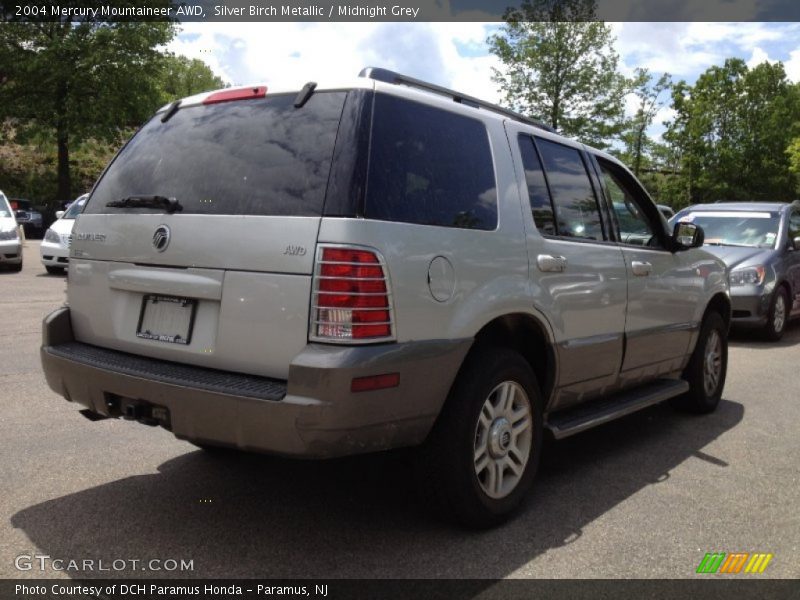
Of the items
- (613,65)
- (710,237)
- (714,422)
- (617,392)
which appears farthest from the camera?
(613,65)

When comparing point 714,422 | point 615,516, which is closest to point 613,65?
point 714,422

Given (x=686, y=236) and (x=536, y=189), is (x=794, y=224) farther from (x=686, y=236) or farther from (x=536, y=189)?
(x=536, y=189)

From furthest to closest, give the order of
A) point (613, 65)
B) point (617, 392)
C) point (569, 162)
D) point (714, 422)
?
point (613, 65)
point (714, 422)
point (617, 392)
point (569, 162)

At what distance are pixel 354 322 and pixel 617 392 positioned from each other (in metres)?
2.57

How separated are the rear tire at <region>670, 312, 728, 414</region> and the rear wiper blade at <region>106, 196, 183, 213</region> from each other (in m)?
4.07

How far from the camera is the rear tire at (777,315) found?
390 inches

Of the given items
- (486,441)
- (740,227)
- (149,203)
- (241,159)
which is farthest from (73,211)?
(486,441)

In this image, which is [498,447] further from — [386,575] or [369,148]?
[369,148]

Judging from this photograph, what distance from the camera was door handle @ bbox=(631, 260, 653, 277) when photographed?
479 cm

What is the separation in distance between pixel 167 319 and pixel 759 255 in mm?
8872

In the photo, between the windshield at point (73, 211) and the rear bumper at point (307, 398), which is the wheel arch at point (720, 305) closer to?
the rear bumper at point (307, 398)

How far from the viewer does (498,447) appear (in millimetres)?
3549

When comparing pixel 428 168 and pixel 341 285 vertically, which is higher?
pixel 428 168

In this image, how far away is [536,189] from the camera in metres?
4.07
